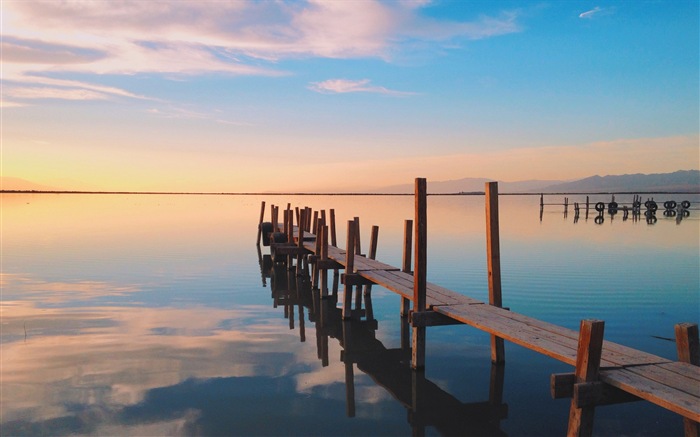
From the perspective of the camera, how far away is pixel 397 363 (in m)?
11.4

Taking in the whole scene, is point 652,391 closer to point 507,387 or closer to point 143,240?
point 507,387

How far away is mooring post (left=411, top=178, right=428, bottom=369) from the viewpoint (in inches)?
411

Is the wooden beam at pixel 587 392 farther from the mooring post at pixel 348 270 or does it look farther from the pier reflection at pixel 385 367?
the mooring post at pixel 348 270

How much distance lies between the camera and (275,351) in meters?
11.9

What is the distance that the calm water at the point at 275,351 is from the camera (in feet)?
27.6

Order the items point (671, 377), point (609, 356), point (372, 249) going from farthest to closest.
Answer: point (372, 249), point (609, 356), point (671, 377)

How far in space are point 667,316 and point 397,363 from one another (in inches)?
313

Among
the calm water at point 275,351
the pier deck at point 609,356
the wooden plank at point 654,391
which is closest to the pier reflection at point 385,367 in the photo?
the calm water at point 275,351

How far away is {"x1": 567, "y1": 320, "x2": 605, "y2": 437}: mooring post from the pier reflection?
5.49 ft

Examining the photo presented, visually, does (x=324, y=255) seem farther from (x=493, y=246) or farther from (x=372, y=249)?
(x=493, y=246)

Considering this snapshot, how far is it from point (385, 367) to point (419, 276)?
2.09m

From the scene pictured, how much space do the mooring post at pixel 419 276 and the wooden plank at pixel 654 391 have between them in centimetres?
414

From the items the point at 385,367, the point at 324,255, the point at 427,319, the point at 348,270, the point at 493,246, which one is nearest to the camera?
the point at 427,319

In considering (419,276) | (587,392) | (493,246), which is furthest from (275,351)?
(587,392)
